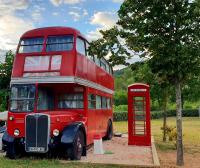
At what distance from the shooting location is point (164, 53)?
1402 cm

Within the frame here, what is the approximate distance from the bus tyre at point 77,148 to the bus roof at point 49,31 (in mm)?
3639

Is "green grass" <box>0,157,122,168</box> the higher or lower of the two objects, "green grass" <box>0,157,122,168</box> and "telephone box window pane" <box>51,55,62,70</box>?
the lower

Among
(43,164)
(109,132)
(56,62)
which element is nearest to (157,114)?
(109,132)

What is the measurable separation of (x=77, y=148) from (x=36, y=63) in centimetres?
331

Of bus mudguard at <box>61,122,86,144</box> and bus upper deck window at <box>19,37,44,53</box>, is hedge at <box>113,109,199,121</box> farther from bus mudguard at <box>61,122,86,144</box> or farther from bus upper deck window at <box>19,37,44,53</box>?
bus mudguard at <box>61,122,86,144</box>

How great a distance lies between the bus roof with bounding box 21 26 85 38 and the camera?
48.1ft

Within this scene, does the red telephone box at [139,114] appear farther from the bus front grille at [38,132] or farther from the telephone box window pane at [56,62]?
the bus front grille at [38,132]

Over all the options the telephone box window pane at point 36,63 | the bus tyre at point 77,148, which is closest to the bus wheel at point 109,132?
the bus tyre at point 77,148

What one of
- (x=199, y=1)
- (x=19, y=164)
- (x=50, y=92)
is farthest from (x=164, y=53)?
(x=19, y=164)

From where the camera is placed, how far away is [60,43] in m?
14.5

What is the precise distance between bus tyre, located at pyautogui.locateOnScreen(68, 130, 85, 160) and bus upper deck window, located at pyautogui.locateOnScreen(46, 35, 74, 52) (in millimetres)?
3026

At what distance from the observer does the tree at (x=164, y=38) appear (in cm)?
1390

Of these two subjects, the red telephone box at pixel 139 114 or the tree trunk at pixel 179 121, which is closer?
the tree trunk at pixel 179 121

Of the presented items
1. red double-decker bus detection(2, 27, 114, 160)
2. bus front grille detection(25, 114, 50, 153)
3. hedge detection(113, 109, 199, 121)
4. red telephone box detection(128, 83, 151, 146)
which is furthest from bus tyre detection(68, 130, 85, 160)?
hedge detection(113, 109, 199, 121)
